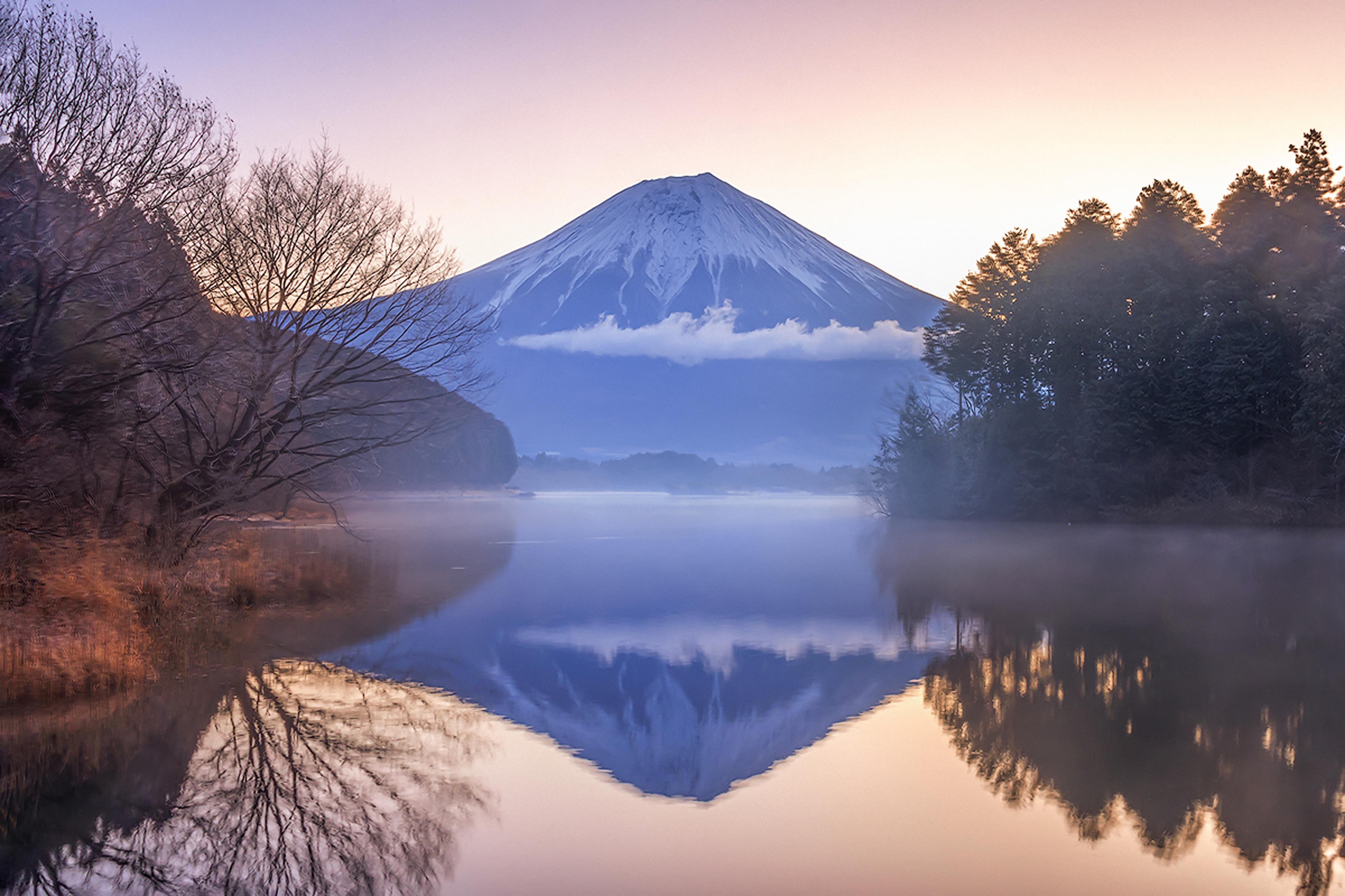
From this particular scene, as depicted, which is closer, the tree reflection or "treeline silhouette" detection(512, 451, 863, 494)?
the tree reflection

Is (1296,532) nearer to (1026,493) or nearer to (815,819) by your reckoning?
(1026,493)

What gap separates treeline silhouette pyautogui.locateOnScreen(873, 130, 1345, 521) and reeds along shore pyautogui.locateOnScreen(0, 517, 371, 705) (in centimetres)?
3229

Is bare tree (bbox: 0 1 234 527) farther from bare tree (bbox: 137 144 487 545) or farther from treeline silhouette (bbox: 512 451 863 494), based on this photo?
treeline silhouette (bbox: 512 451 863 494)

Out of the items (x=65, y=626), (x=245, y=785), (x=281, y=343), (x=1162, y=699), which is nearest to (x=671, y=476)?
(x=281, y=343)

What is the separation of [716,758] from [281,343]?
40.5ft

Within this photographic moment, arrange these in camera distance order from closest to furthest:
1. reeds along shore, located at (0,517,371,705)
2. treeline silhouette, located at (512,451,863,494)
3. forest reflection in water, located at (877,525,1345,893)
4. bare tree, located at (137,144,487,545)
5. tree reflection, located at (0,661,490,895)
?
A: tree reflection, located at (0,661,490,895)
forest reflection in water, located at (877,525,1345,893)
reeds along shore, located at (0,517,371,705)
bare tree, located at (137,144,487,545)
treeline silhouette, located at (512,451,863,494)

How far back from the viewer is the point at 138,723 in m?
8.55

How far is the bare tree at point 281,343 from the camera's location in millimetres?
14297

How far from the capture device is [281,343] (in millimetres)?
17750

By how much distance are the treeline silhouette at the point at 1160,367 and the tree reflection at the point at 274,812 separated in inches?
→ 1314

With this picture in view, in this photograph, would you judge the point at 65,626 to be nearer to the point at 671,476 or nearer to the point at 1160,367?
the point at 1160,367

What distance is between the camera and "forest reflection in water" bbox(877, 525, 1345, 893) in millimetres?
6656

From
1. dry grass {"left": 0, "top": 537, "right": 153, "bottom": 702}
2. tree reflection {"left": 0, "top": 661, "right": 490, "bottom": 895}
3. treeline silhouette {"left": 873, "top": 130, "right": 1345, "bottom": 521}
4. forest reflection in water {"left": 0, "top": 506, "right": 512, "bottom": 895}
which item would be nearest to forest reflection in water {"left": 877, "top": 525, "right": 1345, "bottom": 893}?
tree reflection {"left": 0, "top": 661, "right": 490, "bottom": 895}

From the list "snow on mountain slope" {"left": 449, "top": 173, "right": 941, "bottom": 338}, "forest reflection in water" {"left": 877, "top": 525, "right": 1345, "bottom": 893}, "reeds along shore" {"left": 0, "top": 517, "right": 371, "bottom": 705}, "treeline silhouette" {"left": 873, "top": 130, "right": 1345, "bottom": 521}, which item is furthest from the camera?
"snow on mountain slope" {"left": 449, "top": 173, "right": 941, "bottom": 338}
